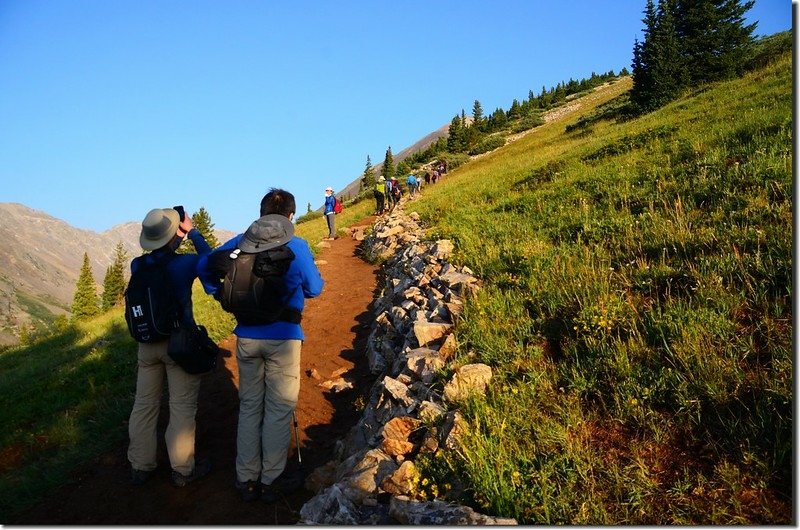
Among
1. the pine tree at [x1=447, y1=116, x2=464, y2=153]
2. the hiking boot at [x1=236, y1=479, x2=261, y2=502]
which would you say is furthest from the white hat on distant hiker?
the pine tree at [x1=447, y1=116, x2=464, y2=153]

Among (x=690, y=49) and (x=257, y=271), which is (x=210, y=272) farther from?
(x=690, y=49)

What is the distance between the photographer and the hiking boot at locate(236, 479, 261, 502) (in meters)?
3.98

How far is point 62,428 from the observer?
5938 mm

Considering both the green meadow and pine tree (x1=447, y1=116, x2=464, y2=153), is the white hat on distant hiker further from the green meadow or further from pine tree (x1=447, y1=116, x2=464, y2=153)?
pine tree (x1=447, y1=116, x2=464, y2=153)

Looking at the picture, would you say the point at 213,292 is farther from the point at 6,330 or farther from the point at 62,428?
the point at 6,330

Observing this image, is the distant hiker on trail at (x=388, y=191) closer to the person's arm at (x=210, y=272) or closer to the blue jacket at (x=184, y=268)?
the blue jacket at (x=184, y=268)

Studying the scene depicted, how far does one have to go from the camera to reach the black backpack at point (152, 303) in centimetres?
421

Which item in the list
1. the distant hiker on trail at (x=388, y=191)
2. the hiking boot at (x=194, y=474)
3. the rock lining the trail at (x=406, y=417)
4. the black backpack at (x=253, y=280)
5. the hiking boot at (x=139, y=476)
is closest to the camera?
the rock lining the trail at (x=406, y=417)

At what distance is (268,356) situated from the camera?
4.12 meters

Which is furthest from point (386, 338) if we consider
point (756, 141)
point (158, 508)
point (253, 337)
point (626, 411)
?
point (756, 141)

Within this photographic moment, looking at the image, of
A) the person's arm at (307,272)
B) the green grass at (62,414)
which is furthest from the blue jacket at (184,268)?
the green grass at (62,414)

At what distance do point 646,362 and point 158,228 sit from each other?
4456 mm

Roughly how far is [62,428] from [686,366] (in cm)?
726

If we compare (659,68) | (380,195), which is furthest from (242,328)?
(659,68)
